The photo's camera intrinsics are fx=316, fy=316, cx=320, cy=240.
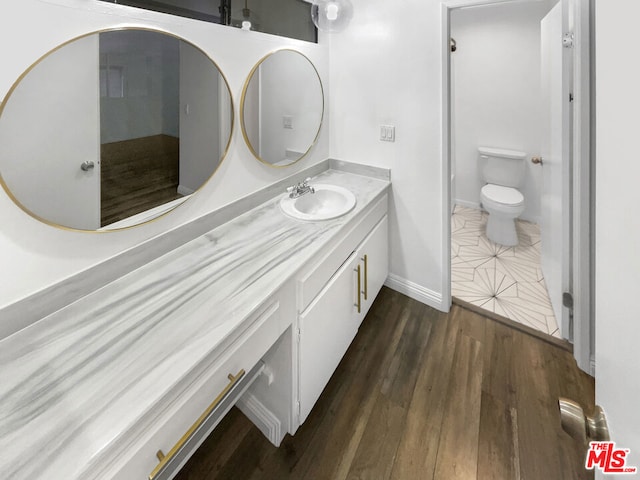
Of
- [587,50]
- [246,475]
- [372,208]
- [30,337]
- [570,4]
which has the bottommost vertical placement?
[246,475]

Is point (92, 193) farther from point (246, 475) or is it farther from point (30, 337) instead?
point (246, 475)

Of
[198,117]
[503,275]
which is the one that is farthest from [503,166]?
[198,117]

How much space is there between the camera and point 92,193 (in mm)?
1018

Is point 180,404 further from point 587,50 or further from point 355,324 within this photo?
point 587,50

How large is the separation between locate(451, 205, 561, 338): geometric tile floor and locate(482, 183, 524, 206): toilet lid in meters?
0.42

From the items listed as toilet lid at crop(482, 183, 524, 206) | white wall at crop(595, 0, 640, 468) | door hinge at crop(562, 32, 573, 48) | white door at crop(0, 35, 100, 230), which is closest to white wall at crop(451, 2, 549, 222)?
toilet lid at crop(482, 183, 524, 206)

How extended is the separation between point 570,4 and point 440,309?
69.4 inches

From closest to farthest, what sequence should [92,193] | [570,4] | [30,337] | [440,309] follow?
1. [30,337]
2. [92,193]
3. [570,4]
4. [440,309]

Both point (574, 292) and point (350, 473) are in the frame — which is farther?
point (574, 292)

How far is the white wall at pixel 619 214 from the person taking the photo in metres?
0.32

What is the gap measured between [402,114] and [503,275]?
153cm

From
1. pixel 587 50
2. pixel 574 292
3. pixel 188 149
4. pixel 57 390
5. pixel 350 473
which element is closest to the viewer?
pixel 57 390

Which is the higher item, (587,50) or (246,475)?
(587,50)

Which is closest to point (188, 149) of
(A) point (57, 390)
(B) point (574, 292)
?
(A) point (57, 390)
